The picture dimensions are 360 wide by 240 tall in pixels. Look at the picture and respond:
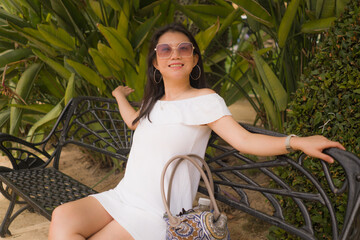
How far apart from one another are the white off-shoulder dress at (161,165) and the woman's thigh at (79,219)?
0.13 feet

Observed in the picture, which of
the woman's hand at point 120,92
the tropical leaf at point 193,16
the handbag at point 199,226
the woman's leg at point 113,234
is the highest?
the tropical leaf at point 193,16

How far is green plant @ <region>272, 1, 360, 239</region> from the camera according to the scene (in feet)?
4.63

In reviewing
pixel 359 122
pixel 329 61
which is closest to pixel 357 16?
pixel 329 61

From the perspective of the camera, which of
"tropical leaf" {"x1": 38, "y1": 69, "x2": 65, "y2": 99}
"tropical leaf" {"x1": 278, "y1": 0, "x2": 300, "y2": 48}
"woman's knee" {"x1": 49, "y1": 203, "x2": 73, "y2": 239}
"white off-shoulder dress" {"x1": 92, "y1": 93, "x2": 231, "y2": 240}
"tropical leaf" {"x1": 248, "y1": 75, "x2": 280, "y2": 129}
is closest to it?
"woman's knee" {"x1": 49, "y1": 203, "x2": 73, "y2": 239}

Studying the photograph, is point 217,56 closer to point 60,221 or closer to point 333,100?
point 333,100

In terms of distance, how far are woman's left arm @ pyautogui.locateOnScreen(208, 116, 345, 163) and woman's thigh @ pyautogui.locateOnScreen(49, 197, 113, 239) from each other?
0.58 meters

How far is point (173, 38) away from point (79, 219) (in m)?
0.86

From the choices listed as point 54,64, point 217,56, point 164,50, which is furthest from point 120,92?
point 217,56

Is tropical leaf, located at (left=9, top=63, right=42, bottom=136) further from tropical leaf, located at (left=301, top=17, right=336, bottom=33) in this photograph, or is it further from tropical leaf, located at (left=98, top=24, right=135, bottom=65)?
tropical leaf, located at (left=301, top=17, right=336, bottom=33)

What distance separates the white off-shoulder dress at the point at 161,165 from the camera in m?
1.50

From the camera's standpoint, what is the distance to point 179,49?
162 centimetres

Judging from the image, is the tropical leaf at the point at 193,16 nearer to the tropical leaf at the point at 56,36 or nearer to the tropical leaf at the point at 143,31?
the tropical leaf at the point at 143,31

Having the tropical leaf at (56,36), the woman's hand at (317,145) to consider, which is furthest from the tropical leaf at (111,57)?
the woman's hand at (317,145)

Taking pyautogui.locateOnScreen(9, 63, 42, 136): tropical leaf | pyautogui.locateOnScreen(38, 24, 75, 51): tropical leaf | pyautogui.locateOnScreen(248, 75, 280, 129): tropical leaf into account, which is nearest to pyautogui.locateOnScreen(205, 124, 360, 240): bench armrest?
pyautogui.locateOnScreen(248, 75, 280, 129): tropical leaf
